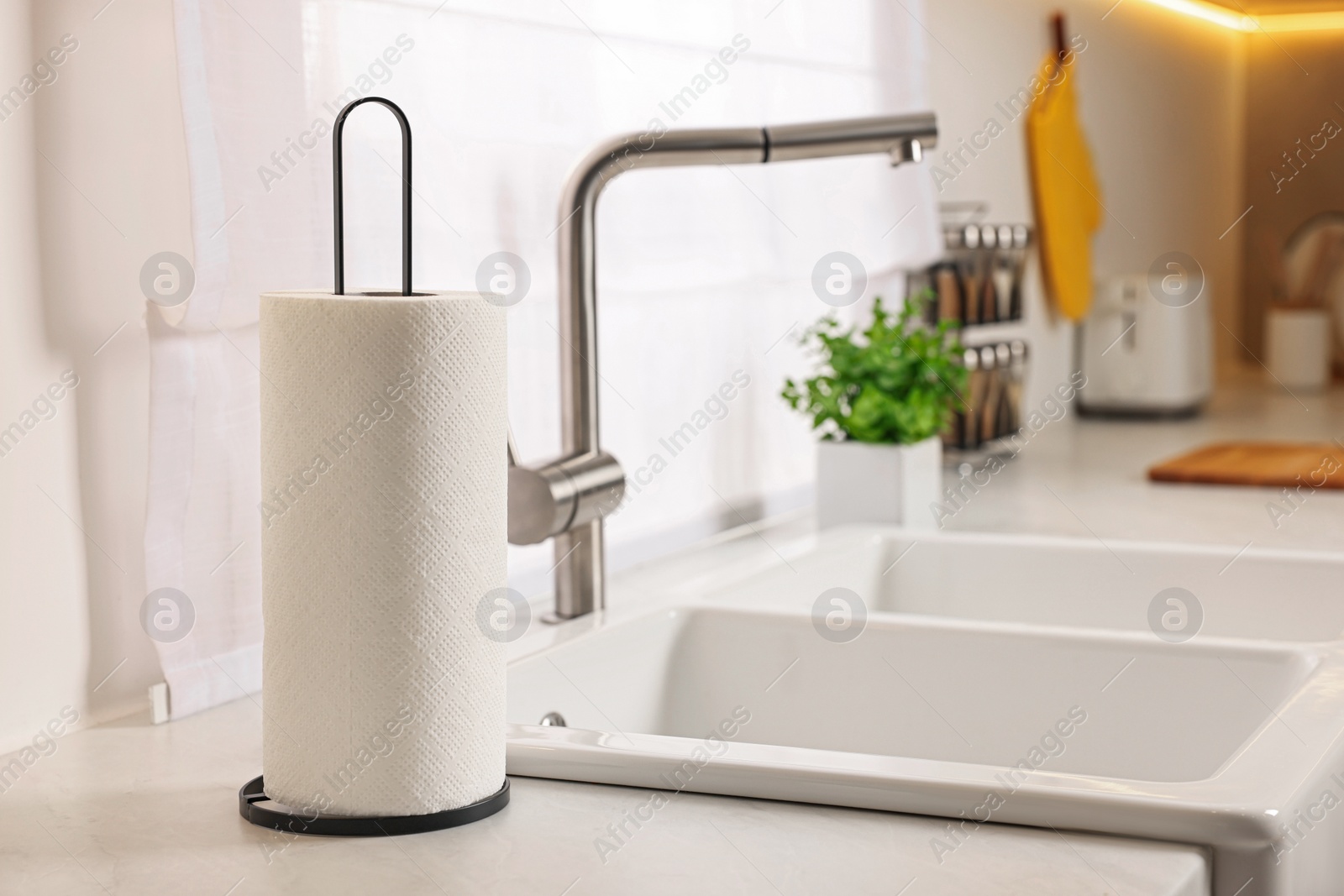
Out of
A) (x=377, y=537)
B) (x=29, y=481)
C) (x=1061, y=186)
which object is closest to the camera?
(x=377, y=537)

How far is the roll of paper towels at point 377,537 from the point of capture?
55 centimetres

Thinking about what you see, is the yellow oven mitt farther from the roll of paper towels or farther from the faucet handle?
the roll of paper towels

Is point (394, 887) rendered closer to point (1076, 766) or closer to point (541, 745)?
point (541, 745)

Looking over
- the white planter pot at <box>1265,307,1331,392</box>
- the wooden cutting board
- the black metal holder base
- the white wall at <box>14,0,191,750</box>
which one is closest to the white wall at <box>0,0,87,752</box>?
the white wall at <box>14,0,191,750</box>

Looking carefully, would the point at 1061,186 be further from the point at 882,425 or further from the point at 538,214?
the point at 538,214

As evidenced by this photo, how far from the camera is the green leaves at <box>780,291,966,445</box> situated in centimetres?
130

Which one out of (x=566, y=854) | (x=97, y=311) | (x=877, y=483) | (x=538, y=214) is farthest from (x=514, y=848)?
(x=877, y=483)

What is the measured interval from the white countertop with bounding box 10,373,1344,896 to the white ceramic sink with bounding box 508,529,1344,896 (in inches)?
0.6

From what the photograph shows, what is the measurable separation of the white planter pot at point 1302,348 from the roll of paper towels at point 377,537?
260 cm

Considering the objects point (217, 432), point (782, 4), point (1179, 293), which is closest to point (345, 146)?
point (217, 432)

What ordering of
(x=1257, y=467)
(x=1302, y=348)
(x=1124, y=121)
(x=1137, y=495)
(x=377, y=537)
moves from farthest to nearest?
1. (x=1302, y=348)
2. (x=1124, y=121)
3. (x=1257, y=467)
4. (x=1137, y=495)
5. (x=377, y=537)

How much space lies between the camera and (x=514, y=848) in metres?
0.57

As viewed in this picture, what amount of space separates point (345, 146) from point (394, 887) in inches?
21.4

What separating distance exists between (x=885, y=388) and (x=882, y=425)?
0.11 feet
